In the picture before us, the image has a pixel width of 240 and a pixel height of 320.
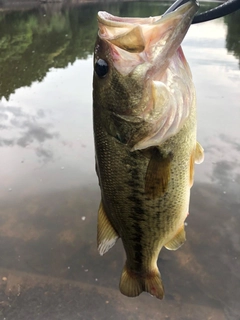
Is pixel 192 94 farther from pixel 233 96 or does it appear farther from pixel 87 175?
pixel 233 96

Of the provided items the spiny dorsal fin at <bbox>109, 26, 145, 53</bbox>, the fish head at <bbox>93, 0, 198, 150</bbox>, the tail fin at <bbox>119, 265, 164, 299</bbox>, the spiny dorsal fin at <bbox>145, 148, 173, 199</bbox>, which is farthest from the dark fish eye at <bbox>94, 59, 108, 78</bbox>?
the tail fin at <bbox>119, 265, 164, 299</bbox>

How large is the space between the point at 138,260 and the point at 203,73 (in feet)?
28.6

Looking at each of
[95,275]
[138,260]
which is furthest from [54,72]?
[138,260]

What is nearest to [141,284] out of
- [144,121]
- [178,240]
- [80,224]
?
[178,240]

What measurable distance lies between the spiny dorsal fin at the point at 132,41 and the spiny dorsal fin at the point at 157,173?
16.8 inches

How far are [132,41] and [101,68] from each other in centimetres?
20

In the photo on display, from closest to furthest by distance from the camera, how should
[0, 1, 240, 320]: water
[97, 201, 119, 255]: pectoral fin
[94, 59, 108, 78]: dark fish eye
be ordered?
[94, 59, 108, 78]: dark fish eye → [97, 201, 119, 255]: pectoral fin → [0, 1, 240, 320]: water

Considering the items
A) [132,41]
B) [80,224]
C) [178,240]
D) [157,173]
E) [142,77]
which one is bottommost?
[80,224]

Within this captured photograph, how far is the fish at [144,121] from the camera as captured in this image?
1.25 m

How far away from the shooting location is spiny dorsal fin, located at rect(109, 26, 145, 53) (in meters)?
1.19

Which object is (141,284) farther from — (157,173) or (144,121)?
(144,121)

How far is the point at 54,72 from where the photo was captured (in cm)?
1062

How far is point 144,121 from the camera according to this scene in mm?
1358

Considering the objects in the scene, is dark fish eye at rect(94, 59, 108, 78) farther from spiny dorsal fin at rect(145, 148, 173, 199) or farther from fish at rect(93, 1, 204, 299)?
spiny dorsal fin at rect(145, 148, 173, 199)
